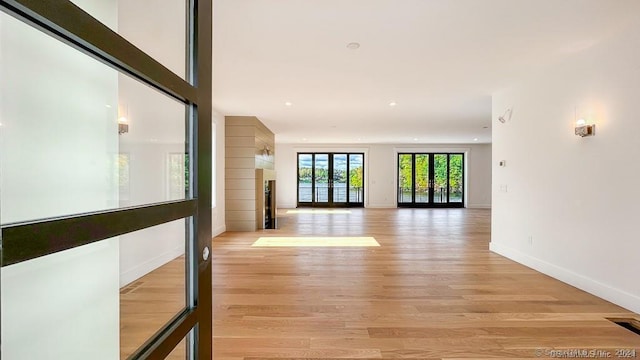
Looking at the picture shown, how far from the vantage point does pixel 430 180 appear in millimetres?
12578

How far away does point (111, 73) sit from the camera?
35.4 inches

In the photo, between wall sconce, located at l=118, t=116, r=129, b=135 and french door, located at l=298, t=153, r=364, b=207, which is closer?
wall sconce, located at l=118, t=116, r=129, b=135

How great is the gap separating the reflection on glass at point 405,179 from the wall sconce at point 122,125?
12.1 meters

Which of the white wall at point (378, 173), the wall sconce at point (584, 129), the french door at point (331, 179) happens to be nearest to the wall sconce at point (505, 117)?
the wall sconce at point (584, 129)

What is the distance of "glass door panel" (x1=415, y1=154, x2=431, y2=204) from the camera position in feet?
A: 41.2

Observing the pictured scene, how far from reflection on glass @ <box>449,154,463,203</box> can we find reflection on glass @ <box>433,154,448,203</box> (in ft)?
0.67

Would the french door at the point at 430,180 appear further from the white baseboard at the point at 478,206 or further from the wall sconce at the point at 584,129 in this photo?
the wall sconce at the point at 584,129

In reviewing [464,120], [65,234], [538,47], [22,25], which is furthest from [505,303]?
[464,120]

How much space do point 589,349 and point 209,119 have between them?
9.23 ft

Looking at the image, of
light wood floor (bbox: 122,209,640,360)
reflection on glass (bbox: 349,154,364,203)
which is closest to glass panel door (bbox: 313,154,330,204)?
reflection on glass (bbox: 349,154,364,203)

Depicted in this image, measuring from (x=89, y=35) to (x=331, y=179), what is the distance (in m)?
12.2

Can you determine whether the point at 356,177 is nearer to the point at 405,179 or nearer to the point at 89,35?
the point at 405,179

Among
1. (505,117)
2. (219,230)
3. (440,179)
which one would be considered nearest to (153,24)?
(505,117)

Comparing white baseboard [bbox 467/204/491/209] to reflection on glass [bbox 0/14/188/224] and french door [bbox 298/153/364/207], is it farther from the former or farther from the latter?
reflection on glass [bbox 0/14/188/224]
